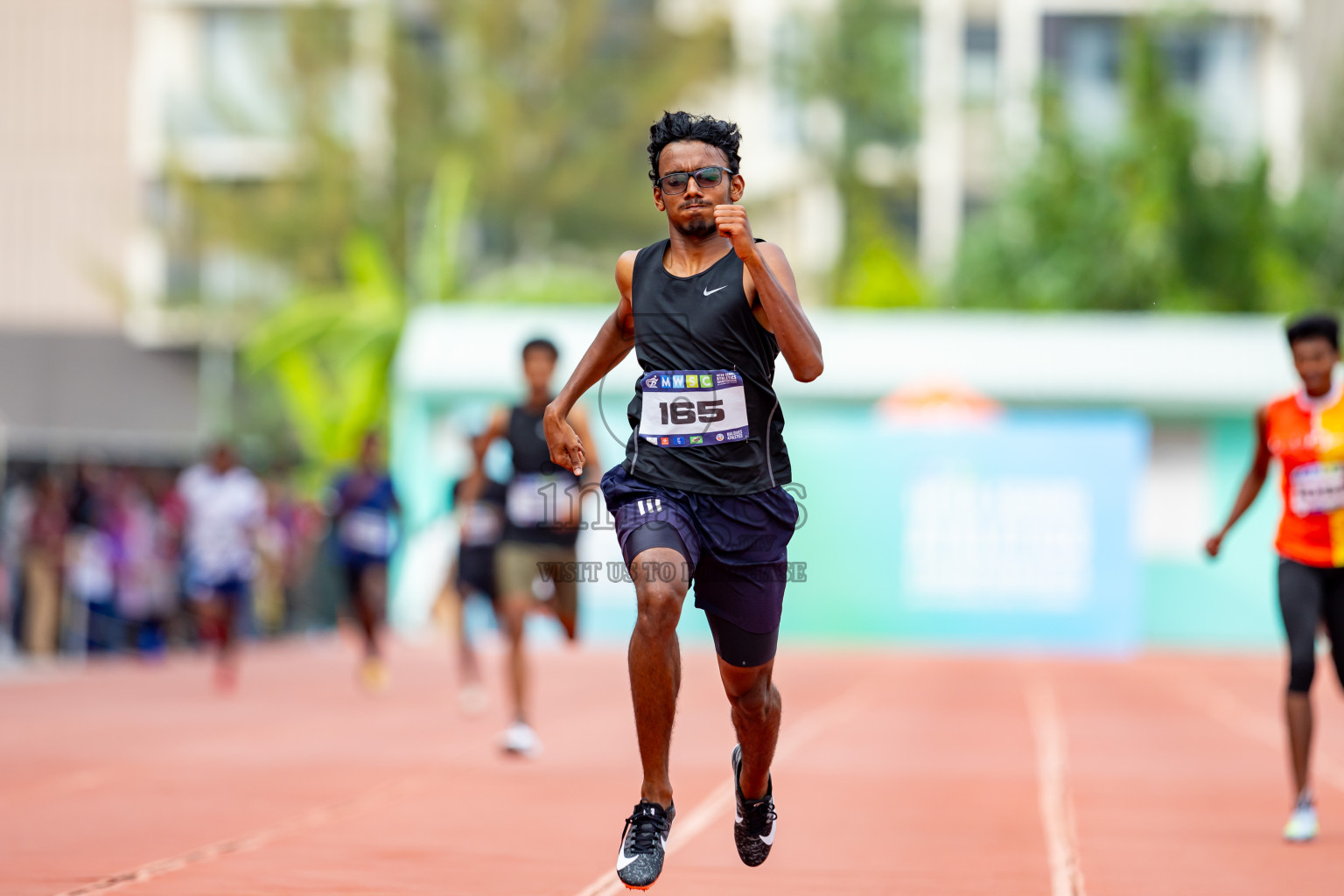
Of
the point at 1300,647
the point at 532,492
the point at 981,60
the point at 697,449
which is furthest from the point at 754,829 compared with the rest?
the point at 981,60

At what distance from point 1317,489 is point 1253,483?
60cm

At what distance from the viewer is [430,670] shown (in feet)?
65.4

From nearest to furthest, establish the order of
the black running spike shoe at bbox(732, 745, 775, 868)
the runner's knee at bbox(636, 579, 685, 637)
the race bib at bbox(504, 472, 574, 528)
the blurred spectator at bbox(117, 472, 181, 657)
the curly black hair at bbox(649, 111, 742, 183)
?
the runner's knee at bbox(636, 579, 685, 637) < the curly black hair at bbox(649, 111, 742, 183) < the black running spike shoe at bbox(732, 745, 775, 868) < the race bib at bbox(504, 472, 574, 528) < the blurred spectator at bbox(117, 472, 181, 657)

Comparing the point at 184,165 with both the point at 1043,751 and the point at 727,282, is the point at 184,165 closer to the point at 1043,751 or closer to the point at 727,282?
the point at 1043,751

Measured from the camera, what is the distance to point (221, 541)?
1730 cm

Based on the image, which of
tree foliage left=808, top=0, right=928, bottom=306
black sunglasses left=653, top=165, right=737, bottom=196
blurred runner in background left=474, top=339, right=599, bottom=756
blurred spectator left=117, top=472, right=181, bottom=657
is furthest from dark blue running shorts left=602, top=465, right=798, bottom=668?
tree foliage left=808, top=0, right=928, bottom=306

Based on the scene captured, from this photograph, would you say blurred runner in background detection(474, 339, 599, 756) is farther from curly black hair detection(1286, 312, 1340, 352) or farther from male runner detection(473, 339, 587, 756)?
curly black hair detection(1286, 312, 1340, 352)

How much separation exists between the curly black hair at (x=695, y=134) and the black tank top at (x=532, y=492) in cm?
498

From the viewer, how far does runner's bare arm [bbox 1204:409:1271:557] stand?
28.0 feet

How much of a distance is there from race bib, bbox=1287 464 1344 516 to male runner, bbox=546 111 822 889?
10.1 feet

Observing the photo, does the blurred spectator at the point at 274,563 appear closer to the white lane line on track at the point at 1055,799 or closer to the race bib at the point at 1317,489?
the white lane line on track at the point at 1055,799

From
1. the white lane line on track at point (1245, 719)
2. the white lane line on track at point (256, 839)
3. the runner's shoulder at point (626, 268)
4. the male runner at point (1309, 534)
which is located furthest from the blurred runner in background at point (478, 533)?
the runner's shoulder at point (626, 268)

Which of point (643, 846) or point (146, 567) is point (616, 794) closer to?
point (643, 846)

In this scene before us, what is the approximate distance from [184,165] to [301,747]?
35.8 metres
